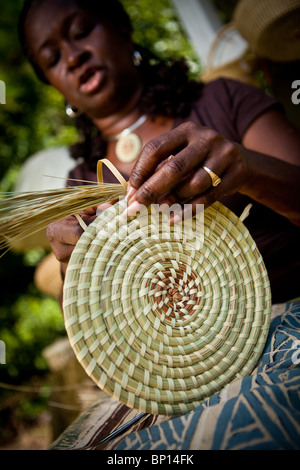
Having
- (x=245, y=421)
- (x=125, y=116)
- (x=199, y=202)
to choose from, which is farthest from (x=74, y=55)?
(x=245, y=421)

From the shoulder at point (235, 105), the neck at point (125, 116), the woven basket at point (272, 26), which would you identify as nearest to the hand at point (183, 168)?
the shoulder at point (235, 105)

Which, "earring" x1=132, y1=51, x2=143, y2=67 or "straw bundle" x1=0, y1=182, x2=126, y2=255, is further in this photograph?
"earring" x1=132, y1=51, x2=143, y2=67

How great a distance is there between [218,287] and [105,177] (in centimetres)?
72

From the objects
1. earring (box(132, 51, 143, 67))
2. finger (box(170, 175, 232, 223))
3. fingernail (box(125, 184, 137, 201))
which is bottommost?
finger (box(170, 175, 232, 223))

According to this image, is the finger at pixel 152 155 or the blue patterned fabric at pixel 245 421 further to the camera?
the finger at pixel 152 155

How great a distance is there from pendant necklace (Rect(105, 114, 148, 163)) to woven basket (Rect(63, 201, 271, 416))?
24.8 inches

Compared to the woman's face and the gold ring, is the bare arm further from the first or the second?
the woman's face

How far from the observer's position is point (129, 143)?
1.33 meters

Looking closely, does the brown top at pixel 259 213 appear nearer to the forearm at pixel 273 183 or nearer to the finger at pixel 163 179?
the forearm at pixel 273 183

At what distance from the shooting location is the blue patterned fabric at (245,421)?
1.71 feet

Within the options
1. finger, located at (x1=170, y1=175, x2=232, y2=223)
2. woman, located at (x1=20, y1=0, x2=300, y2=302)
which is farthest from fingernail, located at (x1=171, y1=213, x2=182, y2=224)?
woman, located at (x1=20, y1=0, x2=300, y2=302)

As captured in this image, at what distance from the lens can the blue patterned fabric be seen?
52 cm

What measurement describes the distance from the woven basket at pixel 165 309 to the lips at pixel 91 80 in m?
0.73

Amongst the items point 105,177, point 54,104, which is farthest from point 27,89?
point 105,177
